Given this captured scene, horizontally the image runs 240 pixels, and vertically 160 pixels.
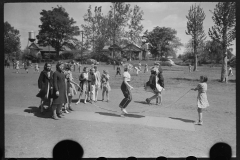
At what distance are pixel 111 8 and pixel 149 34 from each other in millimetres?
824

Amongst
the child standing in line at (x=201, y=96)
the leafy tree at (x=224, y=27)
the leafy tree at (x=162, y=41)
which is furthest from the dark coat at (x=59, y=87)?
the leafy tree at (x=224, y=27)

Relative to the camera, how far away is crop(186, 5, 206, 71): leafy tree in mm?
3689

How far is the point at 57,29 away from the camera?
12.5 feet

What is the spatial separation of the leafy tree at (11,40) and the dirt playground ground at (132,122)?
375mm

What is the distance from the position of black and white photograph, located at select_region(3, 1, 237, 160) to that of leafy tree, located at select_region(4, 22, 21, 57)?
0.02m

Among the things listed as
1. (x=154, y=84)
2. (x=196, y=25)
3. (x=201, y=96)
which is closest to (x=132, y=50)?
(x=154, y=84)

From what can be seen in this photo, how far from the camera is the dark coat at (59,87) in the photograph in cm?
399

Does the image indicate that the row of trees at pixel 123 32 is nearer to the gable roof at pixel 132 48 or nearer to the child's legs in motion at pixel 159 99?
the gable roof at pixel 132 48

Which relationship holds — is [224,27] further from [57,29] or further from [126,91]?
[57,29]

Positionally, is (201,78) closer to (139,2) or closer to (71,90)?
(139,2)

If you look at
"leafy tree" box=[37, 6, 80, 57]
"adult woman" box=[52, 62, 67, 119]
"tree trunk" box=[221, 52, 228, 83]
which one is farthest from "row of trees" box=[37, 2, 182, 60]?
"tree trunk" box=[221, 52, 228, 83]

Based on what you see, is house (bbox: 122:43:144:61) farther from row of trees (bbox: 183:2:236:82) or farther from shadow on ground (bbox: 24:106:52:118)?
shadow on ground (bbox: 24:106:52:118)

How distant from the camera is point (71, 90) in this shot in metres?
4.34
